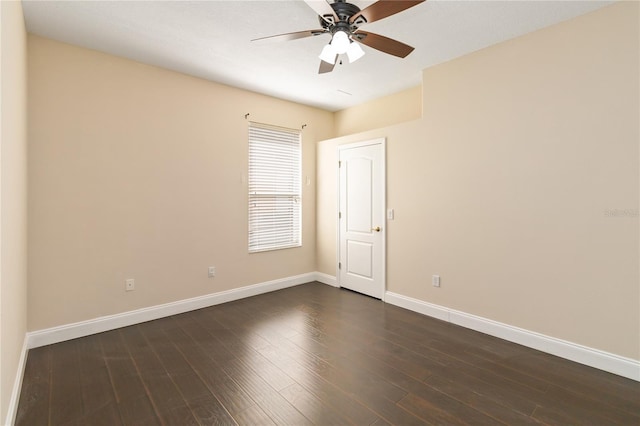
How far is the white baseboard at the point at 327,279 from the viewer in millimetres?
4737

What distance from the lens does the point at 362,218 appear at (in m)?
4.31

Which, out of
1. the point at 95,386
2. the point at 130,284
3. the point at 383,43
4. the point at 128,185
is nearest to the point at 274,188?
the point at 128,185

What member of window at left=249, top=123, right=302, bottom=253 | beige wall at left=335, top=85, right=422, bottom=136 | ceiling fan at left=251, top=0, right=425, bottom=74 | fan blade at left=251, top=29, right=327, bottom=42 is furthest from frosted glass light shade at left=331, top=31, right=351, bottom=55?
window at left=249, top=123, right=302, bottom=253

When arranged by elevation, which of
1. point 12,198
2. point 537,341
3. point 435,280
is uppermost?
point 12,198

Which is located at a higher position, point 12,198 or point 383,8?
point 383,8

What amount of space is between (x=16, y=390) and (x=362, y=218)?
144 inches

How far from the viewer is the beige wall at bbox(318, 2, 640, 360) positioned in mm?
2336

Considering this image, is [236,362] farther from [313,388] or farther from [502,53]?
[502,53]

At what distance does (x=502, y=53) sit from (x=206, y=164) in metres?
3.44

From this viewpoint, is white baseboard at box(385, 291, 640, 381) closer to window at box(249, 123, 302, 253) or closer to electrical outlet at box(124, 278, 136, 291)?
window at box(249, 123, 302, 253)

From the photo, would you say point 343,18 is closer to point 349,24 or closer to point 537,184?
point 349,24


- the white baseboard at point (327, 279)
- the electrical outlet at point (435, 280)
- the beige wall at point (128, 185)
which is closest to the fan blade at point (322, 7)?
the beige wall at point (128, 185)

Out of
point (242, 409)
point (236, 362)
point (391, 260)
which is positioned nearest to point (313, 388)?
point (242, 409)

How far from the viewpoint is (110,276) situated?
316 cm
